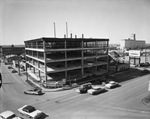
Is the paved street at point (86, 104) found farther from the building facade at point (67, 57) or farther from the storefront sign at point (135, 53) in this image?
the storefront sign at point (135, 53)

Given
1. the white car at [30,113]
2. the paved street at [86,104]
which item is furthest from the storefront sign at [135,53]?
the white car at [30,113]

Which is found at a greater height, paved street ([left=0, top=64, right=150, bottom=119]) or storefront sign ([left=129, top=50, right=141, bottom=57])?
storefront sign ([left=129, top=50, right=141, bottom=57])

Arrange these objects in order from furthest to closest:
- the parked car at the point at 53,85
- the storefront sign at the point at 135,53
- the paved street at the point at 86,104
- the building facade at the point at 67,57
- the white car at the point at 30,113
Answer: the storefront sign at the point at 135,53
the building facade at the point at 67,57
the parked car at the point at 53,85
the paved street at the point at 86,104
the white car at the point at 30,113

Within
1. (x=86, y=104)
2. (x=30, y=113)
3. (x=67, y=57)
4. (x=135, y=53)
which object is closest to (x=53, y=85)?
(x=67, y=57)

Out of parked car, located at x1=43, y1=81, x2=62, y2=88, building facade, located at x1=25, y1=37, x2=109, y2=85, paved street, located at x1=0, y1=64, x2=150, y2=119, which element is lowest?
paved street, located at x1=0, y1=64, x2=150, y2=119

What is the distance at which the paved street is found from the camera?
13.8 m

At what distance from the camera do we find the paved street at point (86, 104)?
45.2ft

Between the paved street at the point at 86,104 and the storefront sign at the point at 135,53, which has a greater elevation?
the storefront sign at the point at 135,53

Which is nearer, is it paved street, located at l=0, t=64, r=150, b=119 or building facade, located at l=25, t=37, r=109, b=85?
paved street, located at l=0, t=64, r=150, b=119

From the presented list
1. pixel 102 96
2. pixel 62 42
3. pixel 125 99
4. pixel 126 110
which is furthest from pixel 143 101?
pixel 62 42

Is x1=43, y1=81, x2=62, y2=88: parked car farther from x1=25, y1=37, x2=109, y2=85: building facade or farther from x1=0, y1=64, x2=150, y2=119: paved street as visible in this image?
x1=0, y1=64, x2=150, y2=119: paved street

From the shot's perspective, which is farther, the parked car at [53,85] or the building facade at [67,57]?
the building facade at [67,57]

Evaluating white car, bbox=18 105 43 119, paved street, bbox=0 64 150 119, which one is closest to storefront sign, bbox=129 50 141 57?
paved street, bbox=0 64 150 119

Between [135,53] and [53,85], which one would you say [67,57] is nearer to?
[53,85]
